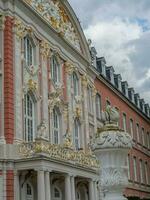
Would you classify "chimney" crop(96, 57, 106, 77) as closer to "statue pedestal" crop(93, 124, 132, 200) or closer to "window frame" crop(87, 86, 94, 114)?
"window frame" crop(87, 86, 94, 114)

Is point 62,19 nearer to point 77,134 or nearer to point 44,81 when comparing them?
point 44,81

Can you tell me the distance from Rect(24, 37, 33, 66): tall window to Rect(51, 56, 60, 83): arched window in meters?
2.66

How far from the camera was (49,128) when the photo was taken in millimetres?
24828

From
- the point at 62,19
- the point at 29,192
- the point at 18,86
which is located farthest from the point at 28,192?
the point at 62,19

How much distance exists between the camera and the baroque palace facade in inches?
806

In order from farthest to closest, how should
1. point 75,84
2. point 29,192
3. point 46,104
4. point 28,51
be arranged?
point 75,84, point 46,104, point 28,51, point 29,192

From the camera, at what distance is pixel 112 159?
7930 millimetres

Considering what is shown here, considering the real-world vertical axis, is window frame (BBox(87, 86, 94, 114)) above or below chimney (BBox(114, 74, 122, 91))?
below

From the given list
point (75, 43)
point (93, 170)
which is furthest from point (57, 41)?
point (93, 170)

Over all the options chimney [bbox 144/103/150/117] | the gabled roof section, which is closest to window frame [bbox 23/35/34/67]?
the gabled roof section

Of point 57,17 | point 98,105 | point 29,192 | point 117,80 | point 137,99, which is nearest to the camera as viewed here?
point 29,192

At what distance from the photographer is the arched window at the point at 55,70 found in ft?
88.8

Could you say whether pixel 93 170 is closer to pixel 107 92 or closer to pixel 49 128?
pixel 49 128

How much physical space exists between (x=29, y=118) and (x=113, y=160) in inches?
614
